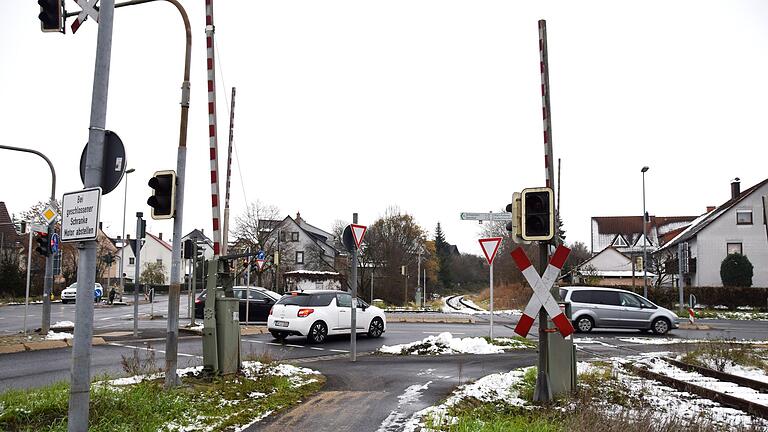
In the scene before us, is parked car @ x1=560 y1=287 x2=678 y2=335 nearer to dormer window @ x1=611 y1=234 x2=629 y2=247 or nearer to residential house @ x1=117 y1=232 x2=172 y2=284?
dormer window @ x1=611 y1=234 x2=629 y2=247

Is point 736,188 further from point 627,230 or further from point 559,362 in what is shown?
point 559,362

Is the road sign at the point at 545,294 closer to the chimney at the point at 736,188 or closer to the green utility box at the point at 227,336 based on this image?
the green utility box at the point at 227,336

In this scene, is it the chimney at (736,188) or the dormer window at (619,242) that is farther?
the dormer window at (619,242)

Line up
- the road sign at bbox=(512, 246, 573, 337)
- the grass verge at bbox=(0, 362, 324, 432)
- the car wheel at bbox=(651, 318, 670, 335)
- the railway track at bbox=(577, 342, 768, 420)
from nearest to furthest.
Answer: the grass verge at bbox=(0, 362, 324, 432) < the road sign at bbox=(512, 246, 573, 337) < the railway track at bbox=(577, 342, 768, 420) < the car wheel at bbox=(651, 318, 670, 335)

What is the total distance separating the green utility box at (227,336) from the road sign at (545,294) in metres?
4.30

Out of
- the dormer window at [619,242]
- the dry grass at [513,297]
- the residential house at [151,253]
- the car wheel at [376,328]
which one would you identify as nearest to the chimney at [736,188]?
the dormer window at [619,242]

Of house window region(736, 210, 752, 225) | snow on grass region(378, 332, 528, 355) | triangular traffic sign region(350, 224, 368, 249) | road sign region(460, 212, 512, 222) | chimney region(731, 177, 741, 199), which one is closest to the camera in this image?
triangular traffic sign region(350, 224, 368, 249)

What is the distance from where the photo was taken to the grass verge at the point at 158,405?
641 centimetres

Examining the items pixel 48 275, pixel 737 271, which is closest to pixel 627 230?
pixel 737 271

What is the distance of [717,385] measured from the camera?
11.0m

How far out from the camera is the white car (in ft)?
58.5

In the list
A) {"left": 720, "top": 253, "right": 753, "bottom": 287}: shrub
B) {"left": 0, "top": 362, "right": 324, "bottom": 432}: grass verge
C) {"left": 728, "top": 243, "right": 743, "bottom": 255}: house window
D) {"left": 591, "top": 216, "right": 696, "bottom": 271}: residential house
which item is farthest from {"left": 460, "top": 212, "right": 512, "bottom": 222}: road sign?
{"left": 591, "top": 216, "right": 696, "bottom": 271}: residential house

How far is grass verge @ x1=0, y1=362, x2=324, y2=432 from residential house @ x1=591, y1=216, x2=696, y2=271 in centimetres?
7632

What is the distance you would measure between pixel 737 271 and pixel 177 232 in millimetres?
49675
